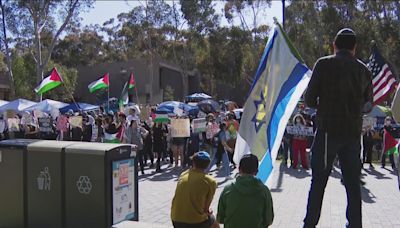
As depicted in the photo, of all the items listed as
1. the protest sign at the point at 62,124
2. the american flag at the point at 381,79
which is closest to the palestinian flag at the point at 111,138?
the protest sign at the point at 62,124

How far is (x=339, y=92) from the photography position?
449 centimetres

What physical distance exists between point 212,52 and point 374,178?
38.2 m

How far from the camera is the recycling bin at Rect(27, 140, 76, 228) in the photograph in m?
6.34

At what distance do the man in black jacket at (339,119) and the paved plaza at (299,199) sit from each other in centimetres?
218

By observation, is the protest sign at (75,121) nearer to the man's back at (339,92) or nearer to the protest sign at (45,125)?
the protest sign at (45,125)

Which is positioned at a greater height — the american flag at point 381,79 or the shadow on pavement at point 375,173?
the american flag at point 381,79

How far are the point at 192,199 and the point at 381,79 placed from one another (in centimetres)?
1049

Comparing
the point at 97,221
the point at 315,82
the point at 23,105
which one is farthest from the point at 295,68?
the point at 23,105

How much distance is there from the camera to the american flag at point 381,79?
13625 millimetres

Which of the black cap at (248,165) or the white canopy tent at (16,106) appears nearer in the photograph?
the black cap at (248,165)

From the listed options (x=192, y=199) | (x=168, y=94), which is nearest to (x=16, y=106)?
(x=168, y=94)

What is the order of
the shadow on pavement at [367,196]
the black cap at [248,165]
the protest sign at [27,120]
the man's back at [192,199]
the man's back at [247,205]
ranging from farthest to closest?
the protest sign at [27,120], the shadow on pavement at [367,196], the man's back at [192,199], the black cap at [248,165], the man's back at [247,205]

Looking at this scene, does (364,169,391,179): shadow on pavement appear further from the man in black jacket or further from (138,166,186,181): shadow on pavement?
the man in black jacket

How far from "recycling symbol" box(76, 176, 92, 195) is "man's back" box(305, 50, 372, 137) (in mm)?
3015
